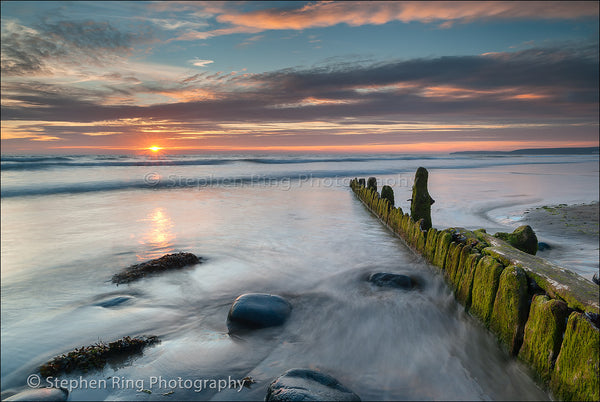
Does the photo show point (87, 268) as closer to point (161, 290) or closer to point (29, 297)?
point (29, 297)

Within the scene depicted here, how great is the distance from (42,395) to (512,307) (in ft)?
16.3

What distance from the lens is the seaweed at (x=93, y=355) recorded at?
3.95 m

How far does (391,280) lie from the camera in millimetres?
6426

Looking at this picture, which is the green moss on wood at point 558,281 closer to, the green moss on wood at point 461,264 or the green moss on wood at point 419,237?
the green moss on wood at point 461,264

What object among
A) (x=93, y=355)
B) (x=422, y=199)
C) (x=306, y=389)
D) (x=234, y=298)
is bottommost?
(x=234, y=298)

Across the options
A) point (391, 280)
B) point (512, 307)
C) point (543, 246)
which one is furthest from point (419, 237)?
point (512, 307)

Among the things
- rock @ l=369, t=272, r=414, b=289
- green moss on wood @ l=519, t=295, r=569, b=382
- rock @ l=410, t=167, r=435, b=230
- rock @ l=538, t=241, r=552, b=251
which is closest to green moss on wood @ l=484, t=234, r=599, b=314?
green moss on wood @ l=519, t=295, r=569, b=382

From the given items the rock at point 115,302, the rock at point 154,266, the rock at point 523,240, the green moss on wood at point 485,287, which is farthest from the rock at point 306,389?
the rock at point 154,266

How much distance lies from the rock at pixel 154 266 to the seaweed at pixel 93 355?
2533 millimetres

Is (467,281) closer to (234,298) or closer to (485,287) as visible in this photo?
(485,287)

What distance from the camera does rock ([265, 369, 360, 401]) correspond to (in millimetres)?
2986

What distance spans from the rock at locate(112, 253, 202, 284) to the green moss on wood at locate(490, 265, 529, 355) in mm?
6380

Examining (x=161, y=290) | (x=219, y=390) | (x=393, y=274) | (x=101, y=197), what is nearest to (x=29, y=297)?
(x=161, y=290)

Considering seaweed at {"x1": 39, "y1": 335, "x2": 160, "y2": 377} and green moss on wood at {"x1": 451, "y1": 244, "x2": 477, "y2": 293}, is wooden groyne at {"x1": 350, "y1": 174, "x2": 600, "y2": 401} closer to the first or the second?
green moss on wood at {"x1": 451, "y1": 244, "x2": 477, "y2": 293}
